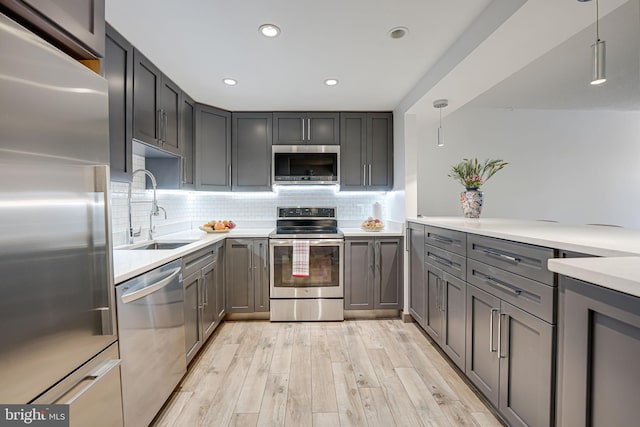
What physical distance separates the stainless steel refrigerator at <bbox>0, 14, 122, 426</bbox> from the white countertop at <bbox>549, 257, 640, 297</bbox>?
1608 millimetres

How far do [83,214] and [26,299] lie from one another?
0.30m

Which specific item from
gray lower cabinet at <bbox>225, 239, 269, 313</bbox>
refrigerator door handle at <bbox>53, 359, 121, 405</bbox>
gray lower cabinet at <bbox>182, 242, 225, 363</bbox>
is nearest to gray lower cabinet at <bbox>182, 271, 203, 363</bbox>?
gray lower cabinet at <bbox>182, 242, 225, 363</bbox>

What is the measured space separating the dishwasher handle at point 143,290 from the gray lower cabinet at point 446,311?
1912 millimetres

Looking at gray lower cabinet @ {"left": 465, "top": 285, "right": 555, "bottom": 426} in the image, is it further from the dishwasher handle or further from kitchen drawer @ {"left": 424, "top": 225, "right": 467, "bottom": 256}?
the dishwasher handle

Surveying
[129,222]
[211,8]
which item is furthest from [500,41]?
[129,222]

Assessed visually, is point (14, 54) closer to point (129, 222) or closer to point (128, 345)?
point (128, 345)

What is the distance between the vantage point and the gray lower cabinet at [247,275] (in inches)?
113

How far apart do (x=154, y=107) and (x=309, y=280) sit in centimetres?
211

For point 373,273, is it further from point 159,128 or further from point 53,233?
point 53,233

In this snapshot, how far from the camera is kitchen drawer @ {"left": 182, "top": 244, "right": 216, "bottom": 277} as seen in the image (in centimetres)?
195

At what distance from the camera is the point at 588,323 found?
0.86 metres

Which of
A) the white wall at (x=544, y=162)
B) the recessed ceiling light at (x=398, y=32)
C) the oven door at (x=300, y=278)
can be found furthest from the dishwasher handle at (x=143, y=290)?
the white wall at (x=544, y=162)

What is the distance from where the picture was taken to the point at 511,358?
55.3 inches

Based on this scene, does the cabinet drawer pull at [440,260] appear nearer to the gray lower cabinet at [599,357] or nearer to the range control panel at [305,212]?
the gray lower cabinet at [599,357]
